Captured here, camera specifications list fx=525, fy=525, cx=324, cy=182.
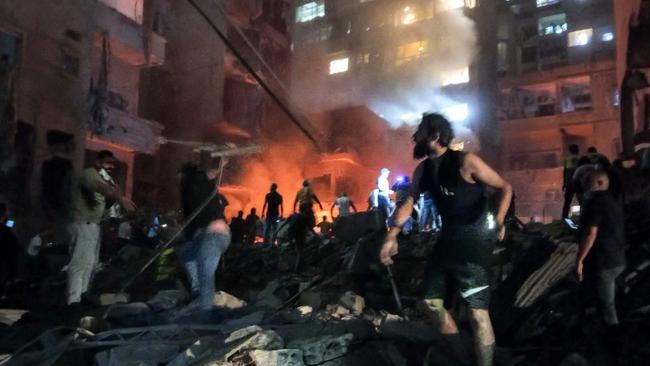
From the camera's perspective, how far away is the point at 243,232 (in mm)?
15812

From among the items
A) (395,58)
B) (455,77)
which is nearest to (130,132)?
(455,77)

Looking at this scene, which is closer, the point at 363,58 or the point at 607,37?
the point at 607,37

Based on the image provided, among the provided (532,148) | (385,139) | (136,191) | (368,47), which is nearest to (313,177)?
(385,139)

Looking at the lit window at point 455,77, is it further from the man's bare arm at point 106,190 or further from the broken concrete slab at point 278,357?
the broken concrete slab at point 278,357

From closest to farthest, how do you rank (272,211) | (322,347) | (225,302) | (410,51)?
(322,347) → (225,302) → (272,211) → (410,51)

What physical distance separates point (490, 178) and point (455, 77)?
131 feet

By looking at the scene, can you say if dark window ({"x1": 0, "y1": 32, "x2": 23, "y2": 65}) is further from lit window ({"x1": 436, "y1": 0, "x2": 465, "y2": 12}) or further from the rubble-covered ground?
lit window ({"x1": 436, "y1": 0, "x2": 465, "y2": 12})

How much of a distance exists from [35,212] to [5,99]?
Answer: 10.4 ft

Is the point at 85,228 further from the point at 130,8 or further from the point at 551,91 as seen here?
the point at 551,91

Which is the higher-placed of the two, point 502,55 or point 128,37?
point 502,55

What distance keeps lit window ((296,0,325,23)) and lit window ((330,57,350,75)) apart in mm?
6420

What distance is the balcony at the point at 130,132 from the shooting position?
60.7 ft

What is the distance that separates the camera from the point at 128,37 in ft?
64.3

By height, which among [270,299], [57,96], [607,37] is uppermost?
[607,37]
